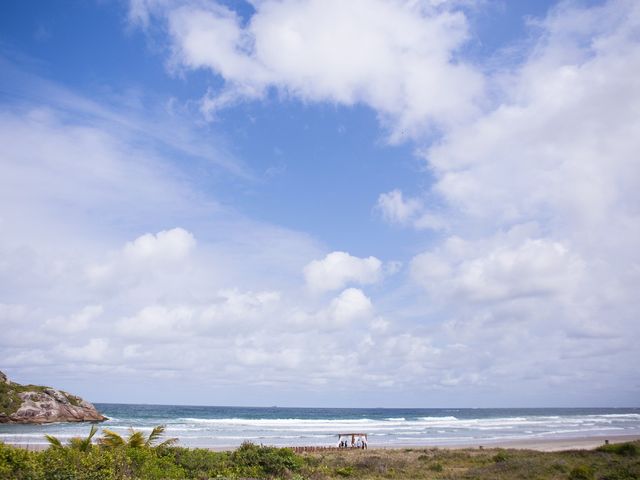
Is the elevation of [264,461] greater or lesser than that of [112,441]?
lesser

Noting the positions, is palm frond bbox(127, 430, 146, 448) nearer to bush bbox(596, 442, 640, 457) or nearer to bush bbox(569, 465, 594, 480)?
bush bbox(569, 465, 594, 480)

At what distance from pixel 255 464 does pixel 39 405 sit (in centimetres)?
5981

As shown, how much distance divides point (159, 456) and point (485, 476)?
13886 millimetres

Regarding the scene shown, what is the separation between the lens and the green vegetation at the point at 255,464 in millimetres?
12258

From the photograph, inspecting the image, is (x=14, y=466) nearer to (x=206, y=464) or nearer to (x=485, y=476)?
(x=206, y=464)

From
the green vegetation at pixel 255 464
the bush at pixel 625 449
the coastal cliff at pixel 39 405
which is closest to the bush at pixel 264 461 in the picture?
the green vegetation at pixel 255 464

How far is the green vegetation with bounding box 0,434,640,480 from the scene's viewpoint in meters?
12.3

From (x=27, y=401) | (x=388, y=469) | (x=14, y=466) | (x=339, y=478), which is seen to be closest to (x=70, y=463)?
(x=14, y=466)

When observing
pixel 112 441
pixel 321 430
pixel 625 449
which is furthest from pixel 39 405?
pixel 625 449

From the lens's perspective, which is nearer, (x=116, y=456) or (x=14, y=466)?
(x=14, y=466)

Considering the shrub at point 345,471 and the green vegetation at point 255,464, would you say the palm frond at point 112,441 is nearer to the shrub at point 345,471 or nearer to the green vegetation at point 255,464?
the green vegetation at point 255,464

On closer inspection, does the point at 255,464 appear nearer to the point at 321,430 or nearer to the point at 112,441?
the point at 112,441

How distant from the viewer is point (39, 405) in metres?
67.5

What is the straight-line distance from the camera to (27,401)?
6706 cm
